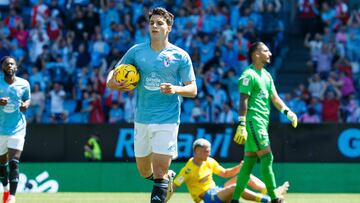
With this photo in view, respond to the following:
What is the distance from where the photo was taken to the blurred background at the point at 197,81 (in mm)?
20719

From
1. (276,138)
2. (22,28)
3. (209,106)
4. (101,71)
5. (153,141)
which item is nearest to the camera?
(153,141)

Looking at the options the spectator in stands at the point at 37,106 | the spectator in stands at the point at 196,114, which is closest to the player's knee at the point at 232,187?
the spectator in stands at the point at 196,114

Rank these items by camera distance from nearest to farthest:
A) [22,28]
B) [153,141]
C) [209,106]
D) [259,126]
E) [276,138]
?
[153,141] → [259,126] → [276,138] → [209,106] → [22,28]

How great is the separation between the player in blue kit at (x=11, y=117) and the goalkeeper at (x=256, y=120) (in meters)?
3.75

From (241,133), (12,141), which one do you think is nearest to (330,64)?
(12,141)

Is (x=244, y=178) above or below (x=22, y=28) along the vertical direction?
below

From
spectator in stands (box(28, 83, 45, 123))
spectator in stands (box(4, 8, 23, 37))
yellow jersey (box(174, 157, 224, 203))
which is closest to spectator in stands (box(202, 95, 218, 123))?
spectator in stands (box(28, 83, 45, 123))

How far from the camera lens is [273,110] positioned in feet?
77.6

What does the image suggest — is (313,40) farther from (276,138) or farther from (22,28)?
(22,28)

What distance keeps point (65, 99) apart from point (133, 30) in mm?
3172

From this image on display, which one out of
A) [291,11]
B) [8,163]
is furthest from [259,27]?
[8,163]

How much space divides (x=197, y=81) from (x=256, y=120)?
1118cm

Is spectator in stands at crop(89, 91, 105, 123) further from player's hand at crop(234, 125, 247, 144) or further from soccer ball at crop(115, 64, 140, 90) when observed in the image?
soccer ball at crop(115, 64, 140, 90)

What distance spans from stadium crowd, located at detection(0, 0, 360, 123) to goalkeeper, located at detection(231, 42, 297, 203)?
9.70 meters
